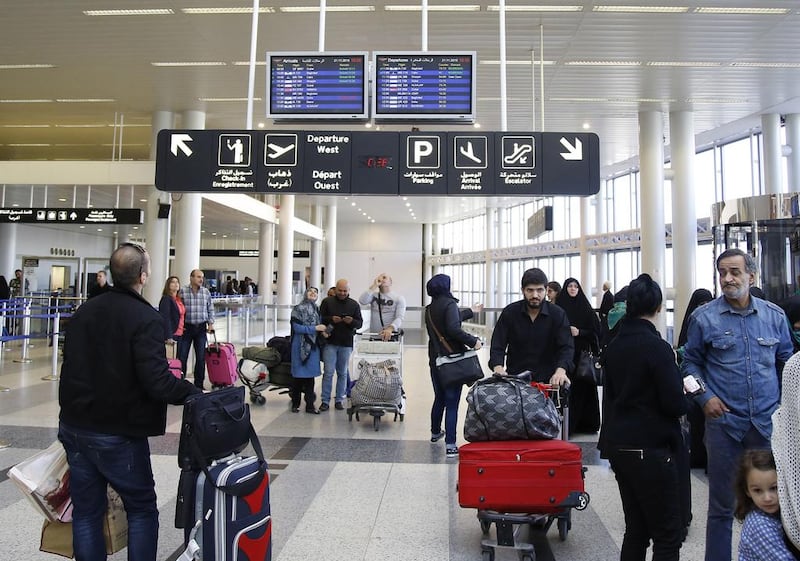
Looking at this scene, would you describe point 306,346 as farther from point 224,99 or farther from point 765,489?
point 224,99

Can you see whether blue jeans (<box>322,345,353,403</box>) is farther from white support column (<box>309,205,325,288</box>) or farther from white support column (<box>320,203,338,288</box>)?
white support column (<box>320,203,338,288</box>)

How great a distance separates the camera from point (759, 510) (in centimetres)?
157

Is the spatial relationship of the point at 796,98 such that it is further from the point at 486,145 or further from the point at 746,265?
the point at 746,265

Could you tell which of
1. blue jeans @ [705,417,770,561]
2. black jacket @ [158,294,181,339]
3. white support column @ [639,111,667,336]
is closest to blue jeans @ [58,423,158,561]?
blue jeans @ [705,417,770,561]

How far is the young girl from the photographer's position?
1453mm

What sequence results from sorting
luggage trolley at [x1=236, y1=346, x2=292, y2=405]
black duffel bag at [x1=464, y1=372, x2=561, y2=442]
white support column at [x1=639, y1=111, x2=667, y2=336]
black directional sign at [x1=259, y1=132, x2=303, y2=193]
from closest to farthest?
1. black duffel bag at [x1=464, y1=372, x2=561, y2=442]
2. black directional sign at [x1=259, y1=132, x2=303, y2=193]
3. luggage trolley at [x1=236, y1=346, x2=292, y2=405]
4. white support column at [x1=639, y1=111, x2=667, y2=336]

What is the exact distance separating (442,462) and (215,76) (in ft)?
28.7

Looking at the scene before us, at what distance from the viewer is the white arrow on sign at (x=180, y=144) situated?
555cm

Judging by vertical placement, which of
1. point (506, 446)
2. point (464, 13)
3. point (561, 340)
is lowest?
point (506, 446)

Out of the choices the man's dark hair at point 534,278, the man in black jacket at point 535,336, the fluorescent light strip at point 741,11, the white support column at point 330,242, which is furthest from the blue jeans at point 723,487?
the white support column at point 330,242

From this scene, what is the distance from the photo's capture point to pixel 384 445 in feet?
17.7

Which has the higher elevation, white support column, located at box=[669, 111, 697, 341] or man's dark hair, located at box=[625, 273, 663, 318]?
white support column, located at box=[669, 111, 697, 341]

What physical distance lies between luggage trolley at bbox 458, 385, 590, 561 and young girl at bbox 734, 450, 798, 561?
4.46 feet

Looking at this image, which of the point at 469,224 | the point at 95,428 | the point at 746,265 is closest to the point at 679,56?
the point at 746,265
